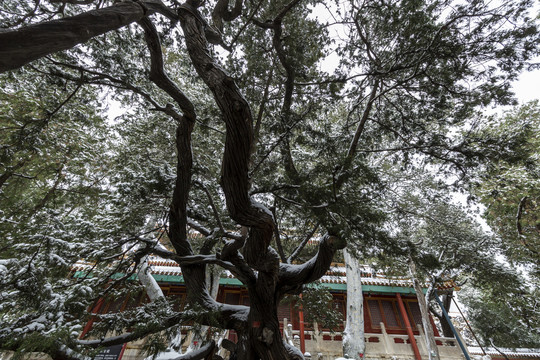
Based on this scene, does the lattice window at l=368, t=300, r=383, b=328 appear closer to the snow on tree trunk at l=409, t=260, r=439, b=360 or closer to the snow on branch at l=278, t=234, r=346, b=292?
the snow on tree trunk at l=409, t=260, r=439, b=360

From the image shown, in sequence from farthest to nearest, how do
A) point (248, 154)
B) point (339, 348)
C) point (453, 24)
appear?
point (339, 348) < point (453, 24) < point (248, 154)

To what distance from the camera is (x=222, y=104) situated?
1.82 meters

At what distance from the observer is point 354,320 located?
263 inches

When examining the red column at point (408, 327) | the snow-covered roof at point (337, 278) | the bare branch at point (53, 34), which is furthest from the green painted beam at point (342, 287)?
the bare branch at point (53, 34)

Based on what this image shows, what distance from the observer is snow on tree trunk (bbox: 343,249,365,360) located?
607cm

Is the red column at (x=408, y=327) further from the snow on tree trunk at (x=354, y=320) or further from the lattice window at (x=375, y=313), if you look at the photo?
the snow on tree trunk at (x=354, y=320)

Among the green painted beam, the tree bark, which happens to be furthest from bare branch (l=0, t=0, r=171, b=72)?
the green painted beam

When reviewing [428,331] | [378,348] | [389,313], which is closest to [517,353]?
[389,313]

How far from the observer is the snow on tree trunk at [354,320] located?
607cm

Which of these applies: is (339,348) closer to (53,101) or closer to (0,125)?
(53,101)

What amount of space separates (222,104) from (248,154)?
0.45 m

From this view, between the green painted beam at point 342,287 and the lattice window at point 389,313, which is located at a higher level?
the green painted beam at point 342,287

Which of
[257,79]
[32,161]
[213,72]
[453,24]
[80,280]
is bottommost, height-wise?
[80,280]

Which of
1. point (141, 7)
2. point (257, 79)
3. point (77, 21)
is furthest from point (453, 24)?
point (77, 21)
